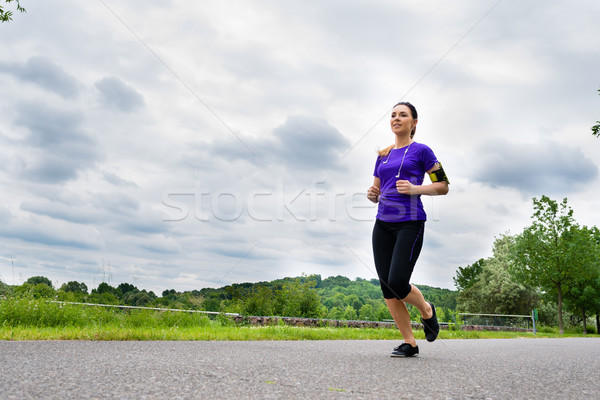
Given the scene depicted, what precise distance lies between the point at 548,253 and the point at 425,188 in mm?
27474

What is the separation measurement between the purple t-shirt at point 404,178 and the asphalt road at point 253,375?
126 centimetres

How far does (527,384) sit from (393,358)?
1.29 m

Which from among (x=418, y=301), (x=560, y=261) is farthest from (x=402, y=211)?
(x=560, y=261)

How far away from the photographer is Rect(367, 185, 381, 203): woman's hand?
4.25 m

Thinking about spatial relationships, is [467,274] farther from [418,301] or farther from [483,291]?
[418,301]

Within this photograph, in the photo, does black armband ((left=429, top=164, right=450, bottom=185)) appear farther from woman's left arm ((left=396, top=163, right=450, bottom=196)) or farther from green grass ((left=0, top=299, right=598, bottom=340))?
green grass ((left=0, top=299, right=598, bottom=340))

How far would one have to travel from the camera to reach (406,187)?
3861mm

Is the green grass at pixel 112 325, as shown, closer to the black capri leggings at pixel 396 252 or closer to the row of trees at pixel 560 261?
the black capri leggings at pixel 396 252

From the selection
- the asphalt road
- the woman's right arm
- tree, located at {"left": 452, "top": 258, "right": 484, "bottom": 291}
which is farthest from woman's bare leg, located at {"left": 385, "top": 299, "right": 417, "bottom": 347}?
tree, located at {"left": 452, "top": 258, "right": 484, "bottom": 291}

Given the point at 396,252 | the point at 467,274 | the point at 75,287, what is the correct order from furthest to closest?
the point at 467,274 → the point at 75,287 → the point at 396,252

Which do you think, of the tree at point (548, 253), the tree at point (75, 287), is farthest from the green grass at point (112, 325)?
the tree at point (548, 253)

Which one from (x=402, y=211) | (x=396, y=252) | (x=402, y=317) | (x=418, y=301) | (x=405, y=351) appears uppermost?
(x=402, y=211)

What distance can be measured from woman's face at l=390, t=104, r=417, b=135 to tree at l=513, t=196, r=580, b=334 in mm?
26663

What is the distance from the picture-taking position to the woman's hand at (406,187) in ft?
12.7
